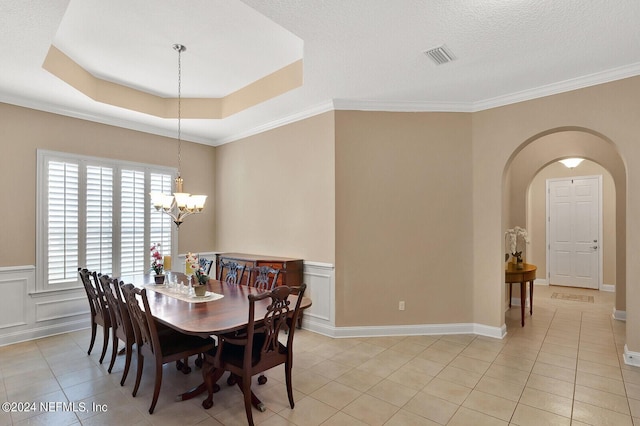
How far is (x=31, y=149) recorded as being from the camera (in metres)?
4.16

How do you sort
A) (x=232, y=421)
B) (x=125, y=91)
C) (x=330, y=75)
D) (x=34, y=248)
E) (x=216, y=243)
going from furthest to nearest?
(x=216, y=243)
(x=125, y=91)
(x=34, y=248)
(x=330, y=75)
(x=232, y=421)

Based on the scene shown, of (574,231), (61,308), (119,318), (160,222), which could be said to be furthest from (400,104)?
(574,231)

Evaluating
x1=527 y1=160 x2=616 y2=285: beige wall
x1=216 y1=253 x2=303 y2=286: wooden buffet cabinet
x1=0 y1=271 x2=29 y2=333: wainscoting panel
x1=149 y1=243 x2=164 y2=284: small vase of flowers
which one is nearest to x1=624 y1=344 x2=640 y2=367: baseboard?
x1=216 y1=253 x2=303 y2=286: wooden buffet cabinet

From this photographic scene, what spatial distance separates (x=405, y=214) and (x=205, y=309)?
2.71 metres

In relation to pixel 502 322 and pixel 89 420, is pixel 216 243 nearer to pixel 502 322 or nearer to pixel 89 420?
pixel 89 420

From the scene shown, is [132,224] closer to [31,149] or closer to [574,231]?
[31,149]

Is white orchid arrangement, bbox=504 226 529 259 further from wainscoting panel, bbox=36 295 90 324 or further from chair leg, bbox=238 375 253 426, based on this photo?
wainscoting panel, bbox=36 295 90 324

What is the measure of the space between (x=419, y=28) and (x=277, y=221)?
3226 millimetres

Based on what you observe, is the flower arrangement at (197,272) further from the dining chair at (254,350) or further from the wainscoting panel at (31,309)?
the wainscoting panel at (31,309)

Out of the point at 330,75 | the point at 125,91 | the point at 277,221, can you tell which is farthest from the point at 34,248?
the point at 330,75

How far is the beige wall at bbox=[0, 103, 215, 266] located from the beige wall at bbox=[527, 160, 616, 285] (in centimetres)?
794

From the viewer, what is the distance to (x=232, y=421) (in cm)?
243

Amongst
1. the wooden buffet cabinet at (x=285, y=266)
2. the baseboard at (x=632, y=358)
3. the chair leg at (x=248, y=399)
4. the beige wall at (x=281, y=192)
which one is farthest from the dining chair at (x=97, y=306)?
the baseboard at (x=632, y=358)

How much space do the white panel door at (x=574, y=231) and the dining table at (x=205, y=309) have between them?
7067 mm
